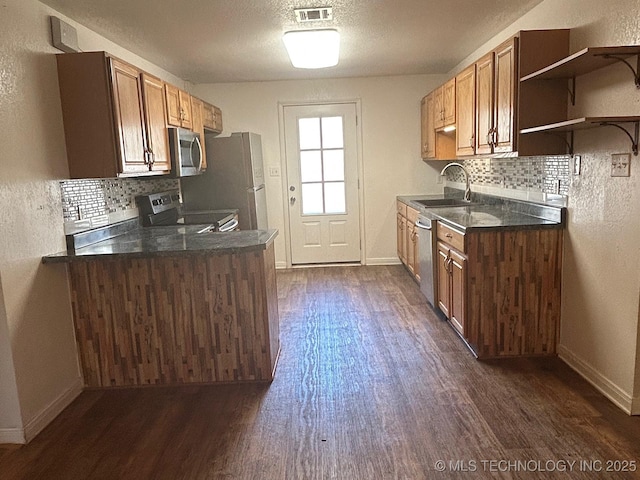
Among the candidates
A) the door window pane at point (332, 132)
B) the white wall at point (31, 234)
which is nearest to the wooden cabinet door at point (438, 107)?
the door window pane at point (332, 132)

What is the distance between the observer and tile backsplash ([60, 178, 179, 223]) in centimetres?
293

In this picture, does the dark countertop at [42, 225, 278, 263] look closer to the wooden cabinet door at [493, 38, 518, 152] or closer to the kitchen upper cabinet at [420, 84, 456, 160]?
the wooden cabinet door at [493, 38, 518, 152]

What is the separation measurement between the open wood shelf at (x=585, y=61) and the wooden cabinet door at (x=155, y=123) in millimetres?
2378

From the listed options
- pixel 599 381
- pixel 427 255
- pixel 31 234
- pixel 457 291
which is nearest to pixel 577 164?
pixel 457 291

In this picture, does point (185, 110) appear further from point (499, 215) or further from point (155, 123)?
point (499, 215)

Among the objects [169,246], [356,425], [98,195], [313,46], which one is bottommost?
[356,425]

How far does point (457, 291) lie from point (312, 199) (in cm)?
298

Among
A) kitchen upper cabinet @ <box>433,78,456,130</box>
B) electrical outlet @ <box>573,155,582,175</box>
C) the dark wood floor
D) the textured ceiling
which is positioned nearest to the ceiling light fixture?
the textured ceiling

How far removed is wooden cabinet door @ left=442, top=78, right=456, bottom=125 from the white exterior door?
151cm

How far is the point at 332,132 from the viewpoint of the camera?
230 inches

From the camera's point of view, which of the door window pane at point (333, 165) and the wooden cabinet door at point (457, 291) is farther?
the door window pane at point (333, 165)

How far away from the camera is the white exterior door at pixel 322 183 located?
5.81 m

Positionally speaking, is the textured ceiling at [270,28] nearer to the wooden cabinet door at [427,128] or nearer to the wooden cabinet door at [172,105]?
the wooden cabinet door at [172,105]

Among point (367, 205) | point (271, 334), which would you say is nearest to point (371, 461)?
point (271, 334)
